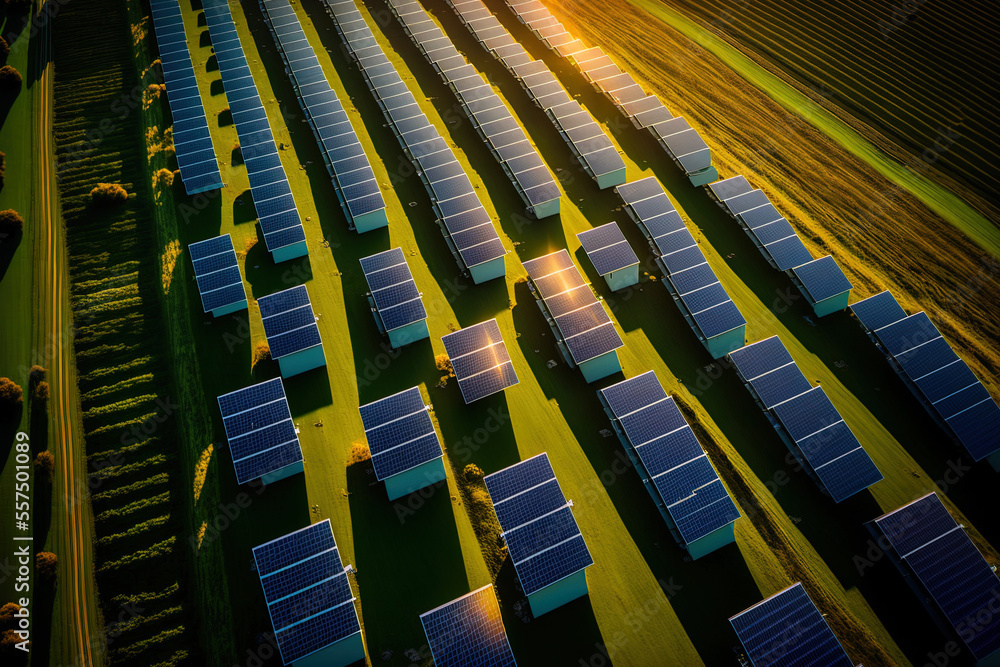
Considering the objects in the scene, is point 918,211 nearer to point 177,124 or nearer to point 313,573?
point 313,573

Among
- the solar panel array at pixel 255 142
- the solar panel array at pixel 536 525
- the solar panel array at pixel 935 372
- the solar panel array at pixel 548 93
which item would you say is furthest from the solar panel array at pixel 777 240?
the solar panel array at pixel 255 142

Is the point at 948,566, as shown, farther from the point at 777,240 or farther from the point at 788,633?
the point at 777,240

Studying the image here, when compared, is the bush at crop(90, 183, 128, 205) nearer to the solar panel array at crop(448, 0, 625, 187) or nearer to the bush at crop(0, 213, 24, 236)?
the bush at crop(0, 213, 24, 236)

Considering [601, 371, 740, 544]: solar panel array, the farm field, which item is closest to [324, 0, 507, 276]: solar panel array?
the farm field

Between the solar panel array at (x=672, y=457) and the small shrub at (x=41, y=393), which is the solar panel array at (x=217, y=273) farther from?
the solar panel array at (x=672, y=457)

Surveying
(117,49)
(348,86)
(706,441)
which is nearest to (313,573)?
(706,441)

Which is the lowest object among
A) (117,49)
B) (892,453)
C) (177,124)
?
(892,453)

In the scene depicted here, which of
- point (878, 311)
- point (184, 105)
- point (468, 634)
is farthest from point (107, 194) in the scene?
point (878, 311)
